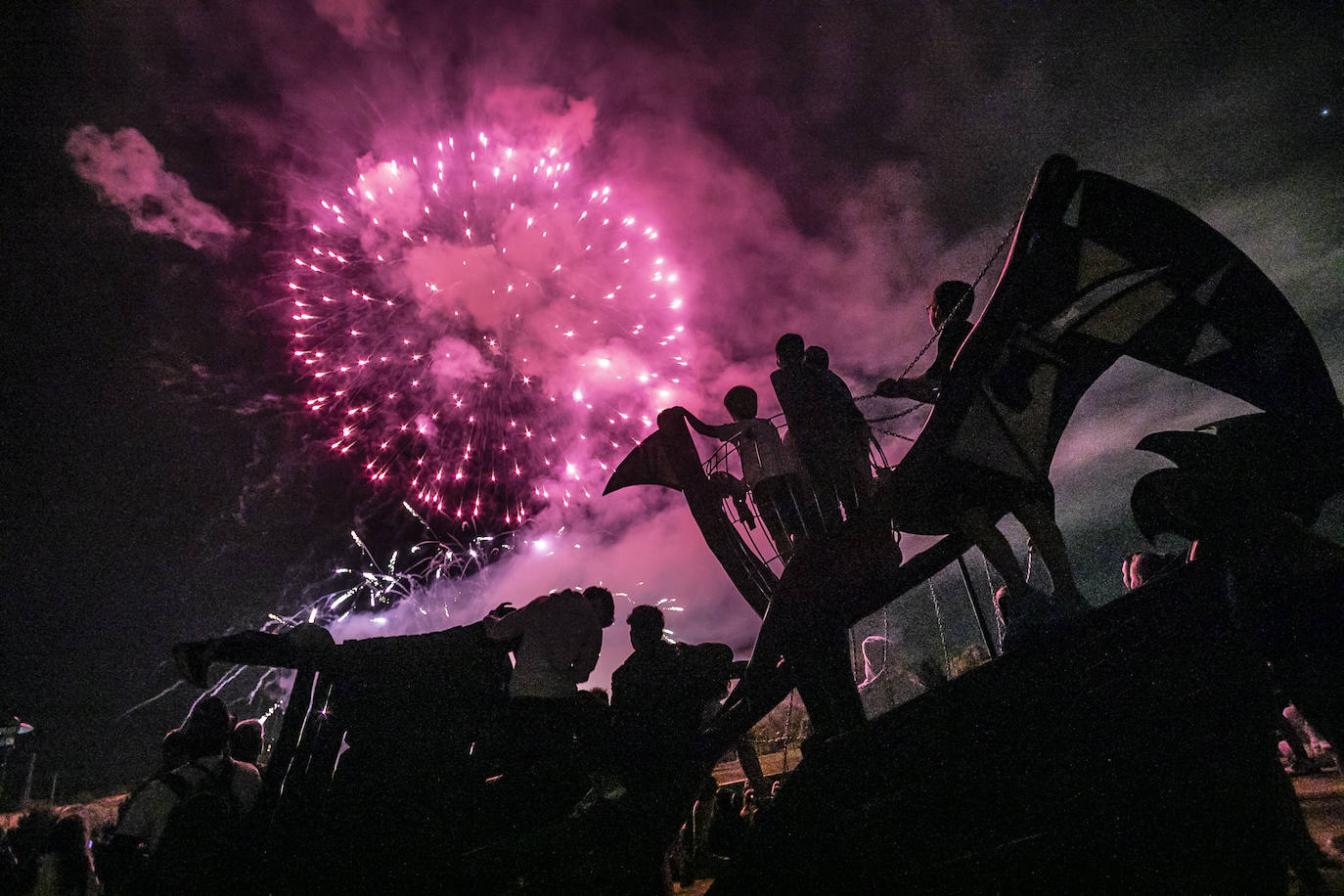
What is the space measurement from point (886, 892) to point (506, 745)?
214 cm

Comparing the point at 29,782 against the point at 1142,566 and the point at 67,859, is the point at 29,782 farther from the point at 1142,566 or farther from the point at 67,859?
the point at 1142,566

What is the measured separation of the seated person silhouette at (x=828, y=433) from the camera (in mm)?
3270

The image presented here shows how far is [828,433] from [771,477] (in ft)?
2.05

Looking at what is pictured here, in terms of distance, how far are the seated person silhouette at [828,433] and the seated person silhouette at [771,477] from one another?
0.73ft

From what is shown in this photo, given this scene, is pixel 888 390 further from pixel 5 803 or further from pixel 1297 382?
pixel 5 803

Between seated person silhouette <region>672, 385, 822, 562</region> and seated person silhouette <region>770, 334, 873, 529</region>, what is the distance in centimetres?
Answer: 22

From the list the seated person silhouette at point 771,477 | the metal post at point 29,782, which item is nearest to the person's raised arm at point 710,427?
the seated person silhouette at point 771,477

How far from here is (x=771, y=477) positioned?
3822 millimetres

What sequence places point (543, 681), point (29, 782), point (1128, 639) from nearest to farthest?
point (1128, 639), point (543, 681), point (29, 782)

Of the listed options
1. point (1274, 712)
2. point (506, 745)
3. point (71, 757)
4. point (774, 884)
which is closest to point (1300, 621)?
point (1274, 712)

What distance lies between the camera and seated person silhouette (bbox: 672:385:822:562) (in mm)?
3621

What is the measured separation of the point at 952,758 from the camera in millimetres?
2096

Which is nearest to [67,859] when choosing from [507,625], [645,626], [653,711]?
[507,625]

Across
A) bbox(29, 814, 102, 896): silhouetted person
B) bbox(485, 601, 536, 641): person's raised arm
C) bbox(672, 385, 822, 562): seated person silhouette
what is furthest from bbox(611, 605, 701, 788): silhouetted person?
bbox(29, 814, 102, 896): silhouetted person
